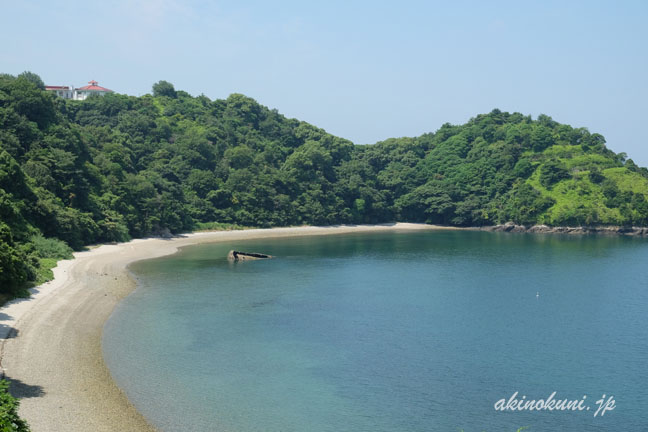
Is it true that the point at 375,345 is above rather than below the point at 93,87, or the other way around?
below

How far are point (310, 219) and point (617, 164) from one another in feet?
268

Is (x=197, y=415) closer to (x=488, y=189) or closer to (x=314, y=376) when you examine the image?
(x=314, y=376)

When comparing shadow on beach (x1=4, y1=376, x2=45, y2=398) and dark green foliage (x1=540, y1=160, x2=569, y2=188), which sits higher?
dark green foliage (x1=540, y1=160, x2=569, y2=188)

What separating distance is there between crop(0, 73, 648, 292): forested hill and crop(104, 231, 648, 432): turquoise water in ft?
63.7

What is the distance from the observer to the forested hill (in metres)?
Answer: 75.1

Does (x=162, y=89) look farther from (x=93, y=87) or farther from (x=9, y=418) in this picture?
(x=9, y=418)

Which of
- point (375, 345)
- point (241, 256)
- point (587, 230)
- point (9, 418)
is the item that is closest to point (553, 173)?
point (587, 230)

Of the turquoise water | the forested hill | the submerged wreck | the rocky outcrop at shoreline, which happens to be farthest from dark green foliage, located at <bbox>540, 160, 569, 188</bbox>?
the submerged wreck

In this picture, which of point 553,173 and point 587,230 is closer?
point 587,230

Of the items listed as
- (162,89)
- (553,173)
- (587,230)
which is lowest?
(587,230)

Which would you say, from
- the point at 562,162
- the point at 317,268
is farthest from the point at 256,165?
the point at 562,162

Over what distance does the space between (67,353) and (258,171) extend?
310 feet

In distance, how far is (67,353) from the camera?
101ft

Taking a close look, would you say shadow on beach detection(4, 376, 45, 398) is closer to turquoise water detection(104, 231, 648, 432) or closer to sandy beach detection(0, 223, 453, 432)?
sandy beach detection(0, 223, 453, 432)
